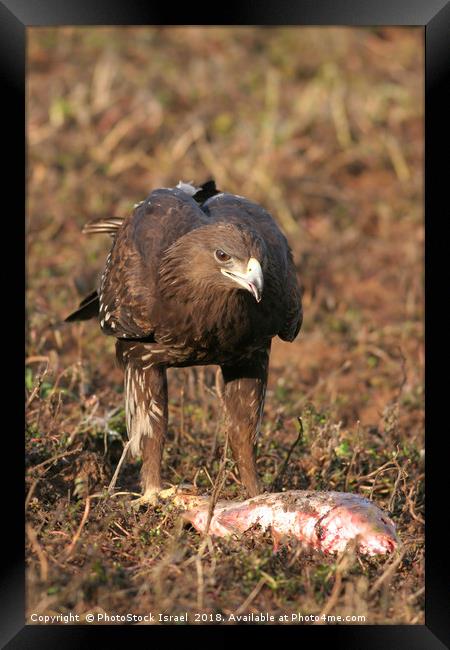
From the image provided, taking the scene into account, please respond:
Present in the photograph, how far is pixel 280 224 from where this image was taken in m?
11.9

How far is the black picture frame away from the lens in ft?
16.1

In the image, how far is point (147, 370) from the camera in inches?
250

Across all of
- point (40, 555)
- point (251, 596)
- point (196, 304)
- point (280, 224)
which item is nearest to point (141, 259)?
point (196, 304)

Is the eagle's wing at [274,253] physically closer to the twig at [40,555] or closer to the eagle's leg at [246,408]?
the eagle's leg at [246,408]

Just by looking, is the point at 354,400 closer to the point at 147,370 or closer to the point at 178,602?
the point at 147,370

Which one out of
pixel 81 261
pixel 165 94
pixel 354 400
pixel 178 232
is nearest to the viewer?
pixel 178 232

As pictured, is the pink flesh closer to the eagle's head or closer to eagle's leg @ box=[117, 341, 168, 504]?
eagle's leg @ box=[117, 341, 168, 504]

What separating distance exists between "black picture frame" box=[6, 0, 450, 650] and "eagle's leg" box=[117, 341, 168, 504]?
147 cm

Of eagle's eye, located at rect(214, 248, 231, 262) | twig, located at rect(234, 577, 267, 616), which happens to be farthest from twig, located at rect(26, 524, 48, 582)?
eagle's eye, located at rect(214, 248, 231, 262)

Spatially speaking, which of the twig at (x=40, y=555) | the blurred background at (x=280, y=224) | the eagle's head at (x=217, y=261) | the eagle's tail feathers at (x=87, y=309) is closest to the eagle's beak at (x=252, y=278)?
the eagle's head at (x=217, y=261)

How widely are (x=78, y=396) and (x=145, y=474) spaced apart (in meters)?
1.42

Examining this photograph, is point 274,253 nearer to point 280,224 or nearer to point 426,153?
point 426,153

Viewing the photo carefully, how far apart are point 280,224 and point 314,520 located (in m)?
6.58

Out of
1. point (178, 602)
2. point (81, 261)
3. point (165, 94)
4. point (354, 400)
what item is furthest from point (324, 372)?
point (165, 94)
